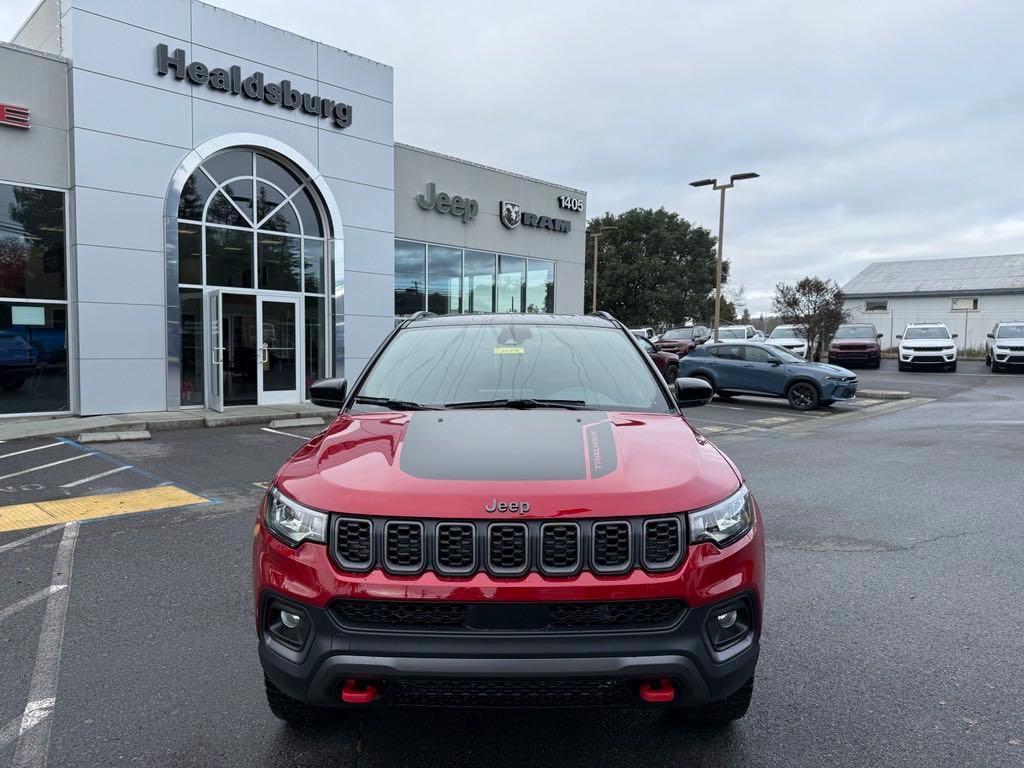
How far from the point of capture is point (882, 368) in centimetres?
3075

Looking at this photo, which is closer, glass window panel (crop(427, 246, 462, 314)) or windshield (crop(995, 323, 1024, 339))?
glass window panel (crop(427, 246, 462, 314))

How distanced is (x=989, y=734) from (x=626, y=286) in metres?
50.1

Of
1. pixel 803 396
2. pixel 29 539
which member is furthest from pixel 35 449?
pixel 803 396

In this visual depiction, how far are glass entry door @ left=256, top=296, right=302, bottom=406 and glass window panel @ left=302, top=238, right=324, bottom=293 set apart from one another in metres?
0.63

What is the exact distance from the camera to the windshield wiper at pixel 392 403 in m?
3.39

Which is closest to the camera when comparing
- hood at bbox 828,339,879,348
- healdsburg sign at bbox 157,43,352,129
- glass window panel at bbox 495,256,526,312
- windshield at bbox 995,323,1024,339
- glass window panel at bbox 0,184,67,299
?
glass window panel at bbox 0,184,67,299

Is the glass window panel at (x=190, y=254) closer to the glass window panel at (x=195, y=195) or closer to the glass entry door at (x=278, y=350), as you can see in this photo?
the glass window panel at (x=195, y=195)

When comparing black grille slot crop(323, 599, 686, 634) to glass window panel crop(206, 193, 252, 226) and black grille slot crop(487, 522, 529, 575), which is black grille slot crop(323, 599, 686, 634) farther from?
glass window panel crop(206, 193, 252, 226)

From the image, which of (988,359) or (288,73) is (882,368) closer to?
(988,359)

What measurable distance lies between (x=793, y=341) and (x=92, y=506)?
2770 cm

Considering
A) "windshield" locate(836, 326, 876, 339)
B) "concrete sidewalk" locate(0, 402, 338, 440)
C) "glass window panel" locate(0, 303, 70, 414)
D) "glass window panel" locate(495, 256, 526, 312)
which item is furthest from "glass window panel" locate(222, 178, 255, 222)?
"windshield" locate(836, 326, 876, 339)

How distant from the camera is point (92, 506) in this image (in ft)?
21.6

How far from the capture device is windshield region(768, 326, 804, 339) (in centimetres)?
2832

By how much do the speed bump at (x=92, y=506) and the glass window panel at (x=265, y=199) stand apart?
927 centimetres
